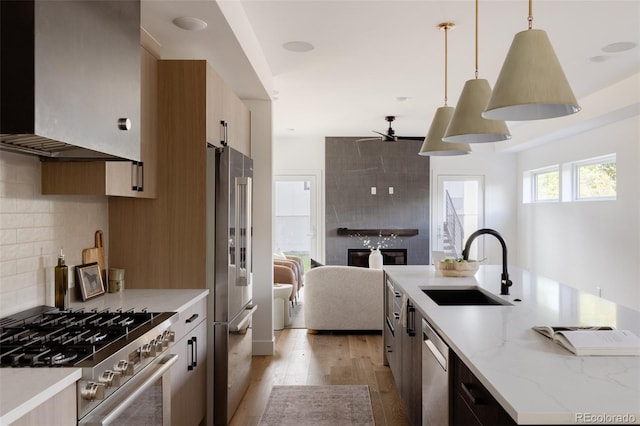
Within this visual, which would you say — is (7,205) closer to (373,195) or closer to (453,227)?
(373,195)

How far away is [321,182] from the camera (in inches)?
336

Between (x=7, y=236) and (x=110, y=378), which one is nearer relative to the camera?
(x=110, y=378)

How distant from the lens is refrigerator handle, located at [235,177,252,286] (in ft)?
10.4

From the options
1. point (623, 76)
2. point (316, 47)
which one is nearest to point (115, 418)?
point (316, 47)

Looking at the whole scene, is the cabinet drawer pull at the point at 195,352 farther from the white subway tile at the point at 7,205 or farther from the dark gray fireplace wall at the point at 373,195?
the dark gray fireplace wall at the point at 373,195

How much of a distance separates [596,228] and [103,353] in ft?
19.9

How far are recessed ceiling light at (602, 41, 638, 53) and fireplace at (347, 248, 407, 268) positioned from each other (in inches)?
195

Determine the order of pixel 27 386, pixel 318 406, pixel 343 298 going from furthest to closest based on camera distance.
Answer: pixel 343 298, pixel 318 406, pixel 27 386

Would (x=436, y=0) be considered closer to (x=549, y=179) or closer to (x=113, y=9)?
(x=113, y=9)

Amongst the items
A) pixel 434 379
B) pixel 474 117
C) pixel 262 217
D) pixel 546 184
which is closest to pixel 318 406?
pixel 434 379

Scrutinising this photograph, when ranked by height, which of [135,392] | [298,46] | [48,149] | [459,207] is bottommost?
[135,392]

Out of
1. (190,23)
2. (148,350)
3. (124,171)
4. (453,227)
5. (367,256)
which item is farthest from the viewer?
(453,227)

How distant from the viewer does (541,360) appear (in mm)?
1484

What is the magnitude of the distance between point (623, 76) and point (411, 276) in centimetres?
319
